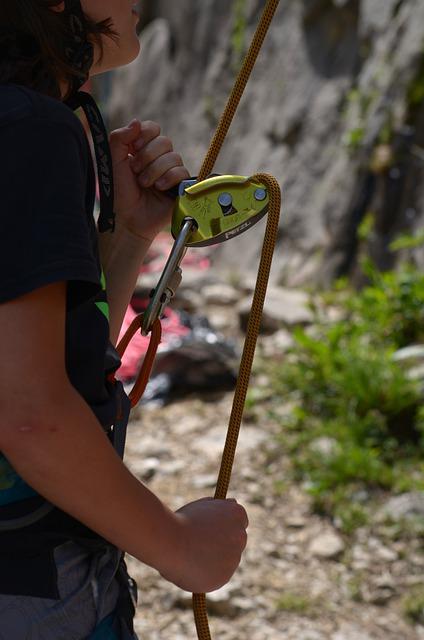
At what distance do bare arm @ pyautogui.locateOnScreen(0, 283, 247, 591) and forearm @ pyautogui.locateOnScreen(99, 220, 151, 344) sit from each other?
0.46m

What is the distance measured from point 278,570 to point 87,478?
8.07 feet

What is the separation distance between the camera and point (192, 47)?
904 centimetres

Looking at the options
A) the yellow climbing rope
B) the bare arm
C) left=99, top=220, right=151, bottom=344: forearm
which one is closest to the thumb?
left=99, top=220, right=151, bottom=344: forearm

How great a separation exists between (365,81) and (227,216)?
5270 millimetres

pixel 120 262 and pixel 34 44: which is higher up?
pixel 34 44

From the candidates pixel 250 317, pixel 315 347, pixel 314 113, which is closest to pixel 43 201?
pixel 250 317

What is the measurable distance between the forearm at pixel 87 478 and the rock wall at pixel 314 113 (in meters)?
4.42

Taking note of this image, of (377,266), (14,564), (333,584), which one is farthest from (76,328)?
(377,266)

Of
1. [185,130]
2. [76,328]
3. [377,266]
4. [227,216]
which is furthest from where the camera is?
[185,130]

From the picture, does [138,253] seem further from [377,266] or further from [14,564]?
[377,266]

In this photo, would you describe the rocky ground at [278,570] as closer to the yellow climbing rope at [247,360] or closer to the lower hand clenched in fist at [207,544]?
the yellow climbing rope at [247,360]

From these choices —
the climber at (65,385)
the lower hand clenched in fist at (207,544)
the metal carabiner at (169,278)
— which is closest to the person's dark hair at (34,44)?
the climber at (65,385)

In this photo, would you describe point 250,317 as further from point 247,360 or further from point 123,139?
point 123,139

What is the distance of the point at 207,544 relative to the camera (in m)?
1.12
